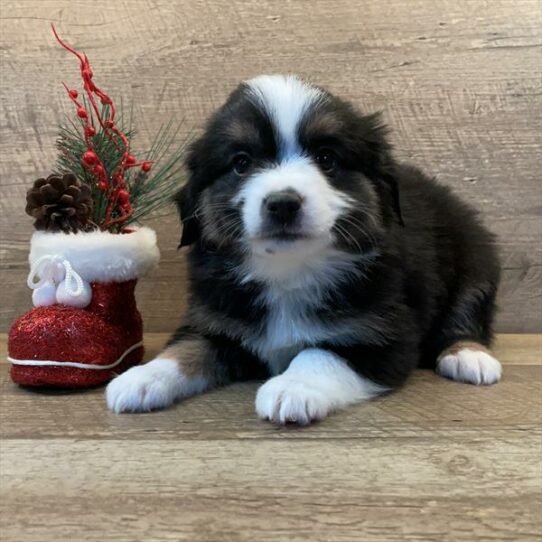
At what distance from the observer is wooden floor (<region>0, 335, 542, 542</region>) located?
4.34ft

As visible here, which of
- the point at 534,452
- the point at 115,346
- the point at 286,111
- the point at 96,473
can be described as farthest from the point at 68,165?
the point at 534,452

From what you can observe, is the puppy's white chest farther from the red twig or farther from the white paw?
the red twig

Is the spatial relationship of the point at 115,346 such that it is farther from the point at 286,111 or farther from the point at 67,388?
the point at 286,111

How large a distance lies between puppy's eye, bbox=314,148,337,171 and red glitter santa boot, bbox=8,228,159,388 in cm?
72

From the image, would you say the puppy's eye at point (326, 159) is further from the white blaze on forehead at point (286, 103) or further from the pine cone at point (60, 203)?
the pine cone at point (60, 203)

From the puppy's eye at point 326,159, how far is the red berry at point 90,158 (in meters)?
0.77

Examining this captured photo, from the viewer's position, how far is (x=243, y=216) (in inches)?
79.3

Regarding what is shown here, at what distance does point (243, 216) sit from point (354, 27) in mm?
Answer: 1558

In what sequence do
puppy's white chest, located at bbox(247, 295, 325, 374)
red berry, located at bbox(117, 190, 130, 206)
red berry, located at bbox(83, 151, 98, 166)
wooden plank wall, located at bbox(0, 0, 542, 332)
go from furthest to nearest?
1. wooden plank wall, located at bbox(0, 0, 542, 332)
2. red berry, located at bbox(117, 190, 130, 206)
3. red berry, located at bbox(83, 151, 98, 166)
4. puppy's white chest, located at bbox(247, 295, 325, 374)

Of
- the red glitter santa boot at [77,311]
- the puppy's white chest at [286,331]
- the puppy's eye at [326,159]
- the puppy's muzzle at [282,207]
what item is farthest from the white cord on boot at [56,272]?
the puppy's eye at [326,159]

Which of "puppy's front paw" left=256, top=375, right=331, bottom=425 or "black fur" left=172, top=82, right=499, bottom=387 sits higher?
"black fur" left=172, top=82, right=499, bottom=387

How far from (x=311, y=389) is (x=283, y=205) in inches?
20.7

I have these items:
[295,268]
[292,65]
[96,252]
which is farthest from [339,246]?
[292,65]

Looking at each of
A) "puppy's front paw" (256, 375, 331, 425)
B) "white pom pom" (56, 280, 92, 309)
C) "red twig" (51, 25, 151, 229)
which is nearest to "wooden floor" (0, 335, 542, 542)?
"puppy's front paw" (256, 375, 331, 425)
